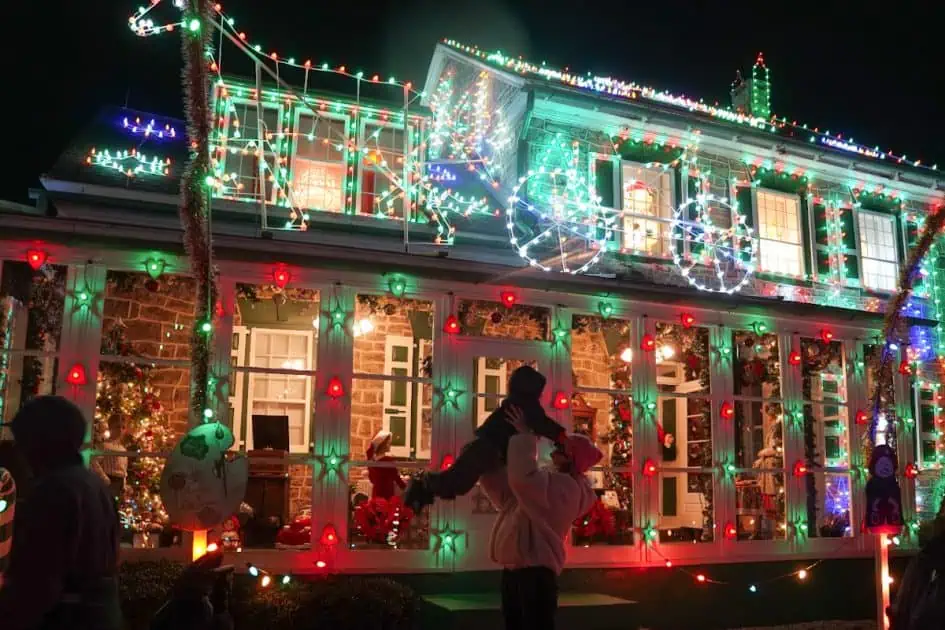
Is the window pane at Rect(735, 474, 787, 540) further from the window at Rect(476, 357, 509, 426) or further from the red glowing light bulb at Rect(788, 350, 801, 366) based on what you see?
the window at Rect(476, 357, 509, 426)

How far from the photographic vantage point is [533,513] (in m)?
4.46

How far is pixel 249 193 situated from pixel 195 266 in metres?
4.56

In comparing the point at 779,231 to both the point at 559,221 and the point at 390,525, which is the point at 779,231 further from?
the point at 390,525

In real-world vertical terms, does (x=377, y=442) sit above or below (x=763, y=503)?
above

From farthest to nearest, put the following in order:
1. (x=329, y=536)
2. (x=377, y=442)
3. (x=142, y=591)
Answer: (x=377, y=442) → (x=329, y=536) → (x=142, y=591)

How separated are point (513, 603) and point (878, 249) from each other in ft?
38.0

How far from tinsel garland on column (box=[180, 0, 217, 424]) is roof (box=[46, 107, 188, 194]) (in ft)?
13.5

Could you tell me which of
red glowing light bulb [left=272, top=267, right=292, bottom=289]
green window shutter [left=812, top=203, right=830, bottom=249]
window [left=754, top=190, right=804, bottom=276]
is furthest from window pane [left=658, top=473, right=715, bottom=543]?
red glowing light bulb [left=272, top=267, right=292, bottom=289]

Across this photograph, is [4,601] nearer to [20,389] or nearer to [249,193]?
[20,389]

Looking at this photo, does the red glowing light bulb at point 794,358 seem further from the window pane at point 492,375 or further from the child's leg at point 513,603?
the child's leg at point 513,603

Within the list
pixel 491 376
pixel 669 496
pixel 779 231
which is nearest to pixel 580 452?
pixel 491 376

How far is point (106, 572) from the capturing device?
10.2ft

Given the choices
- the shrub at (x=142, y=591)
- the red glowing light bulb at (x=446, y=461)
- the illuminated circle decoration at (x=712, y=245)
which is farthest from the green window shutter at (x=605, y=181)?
the shrub at (x=142, y=591)

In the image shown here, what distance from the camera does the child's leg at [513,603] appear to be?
445 centimetres
